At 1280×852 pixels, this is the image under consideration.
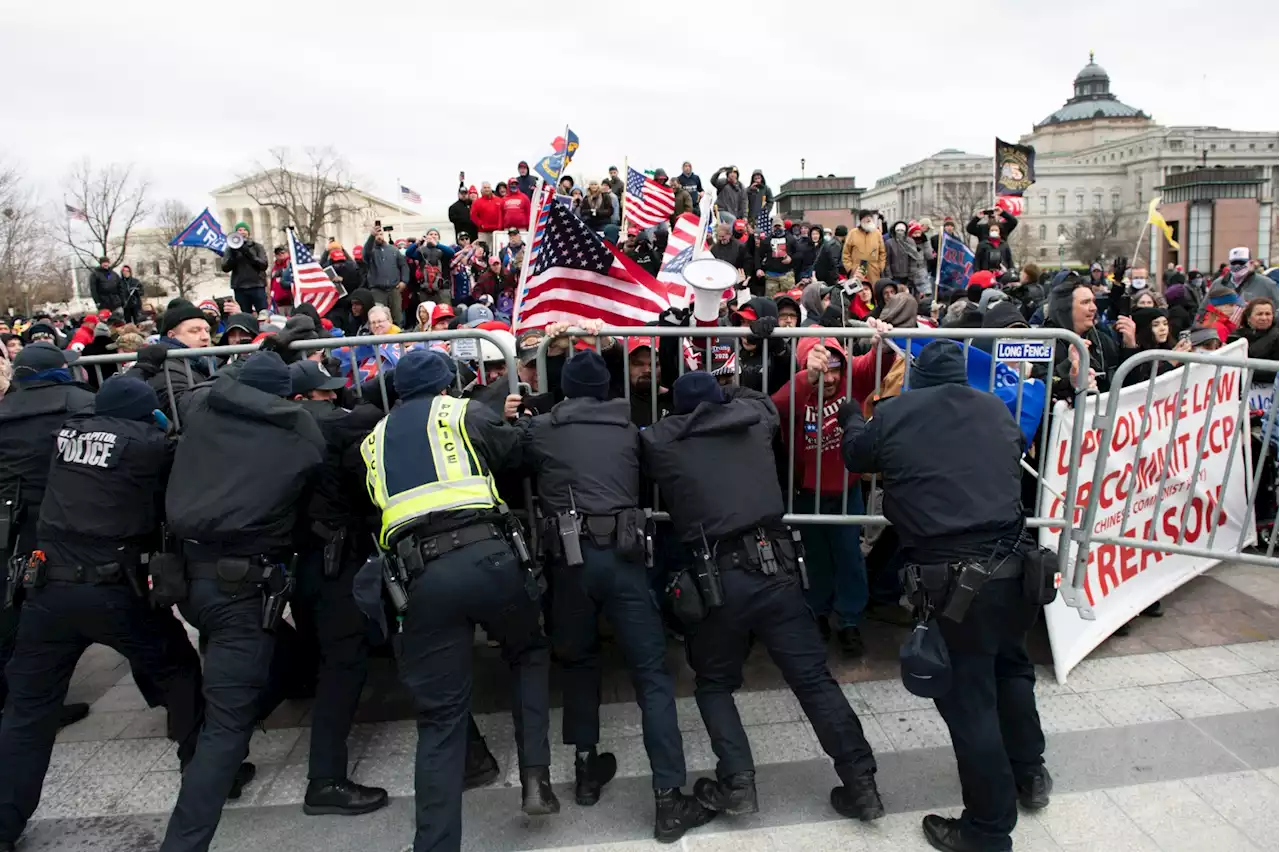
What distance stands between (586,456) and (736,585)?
91cm

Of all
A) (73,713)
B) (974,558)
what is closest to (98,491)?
(73,713)

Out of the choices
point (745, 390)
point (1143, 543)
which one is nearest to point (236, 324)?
point (745, 390)

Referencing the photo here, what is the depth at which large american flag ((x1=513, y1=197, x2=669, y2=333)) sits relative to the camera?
5.11m

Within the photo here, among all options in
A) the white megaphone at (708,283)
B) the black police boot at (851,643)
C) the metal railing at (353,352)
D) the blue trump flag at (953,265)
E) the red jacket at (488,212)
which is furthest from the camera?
the red jacket at (488,212)

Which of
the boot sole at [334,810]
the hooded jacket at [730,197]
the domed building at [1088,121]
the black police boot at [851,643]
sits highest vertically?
the domed building at [1088,121]

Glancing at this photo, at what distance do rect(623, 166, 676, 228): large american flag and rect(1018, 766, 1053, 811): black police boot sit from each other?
10.0 meters

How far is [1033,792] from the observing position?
12.7ft

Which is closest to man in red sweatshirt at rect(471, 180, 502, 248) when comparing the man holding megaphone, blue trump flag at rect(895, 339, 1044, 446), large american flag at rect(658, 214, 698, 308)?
the man holding megaphone

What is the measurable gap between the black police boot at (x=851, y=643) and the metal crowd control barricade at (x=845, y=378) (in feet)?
2.81

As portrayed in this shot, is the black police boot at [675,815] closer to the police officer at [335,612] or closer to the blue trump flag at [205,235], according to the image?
the police officer at [335,612]

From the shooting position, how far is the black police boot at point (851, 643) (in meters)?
5.36

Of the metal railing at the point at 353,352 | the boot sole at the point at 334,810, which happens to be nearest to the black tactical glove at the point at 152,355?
the metal railing at the point at 353,352

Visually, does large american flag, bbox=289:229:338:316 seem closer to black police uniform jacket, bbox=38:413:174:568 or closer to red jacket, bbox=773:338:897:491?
black police uniform jacket, bbox=38:413:174:568

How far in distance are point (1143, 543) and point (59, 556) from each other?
542 cm
